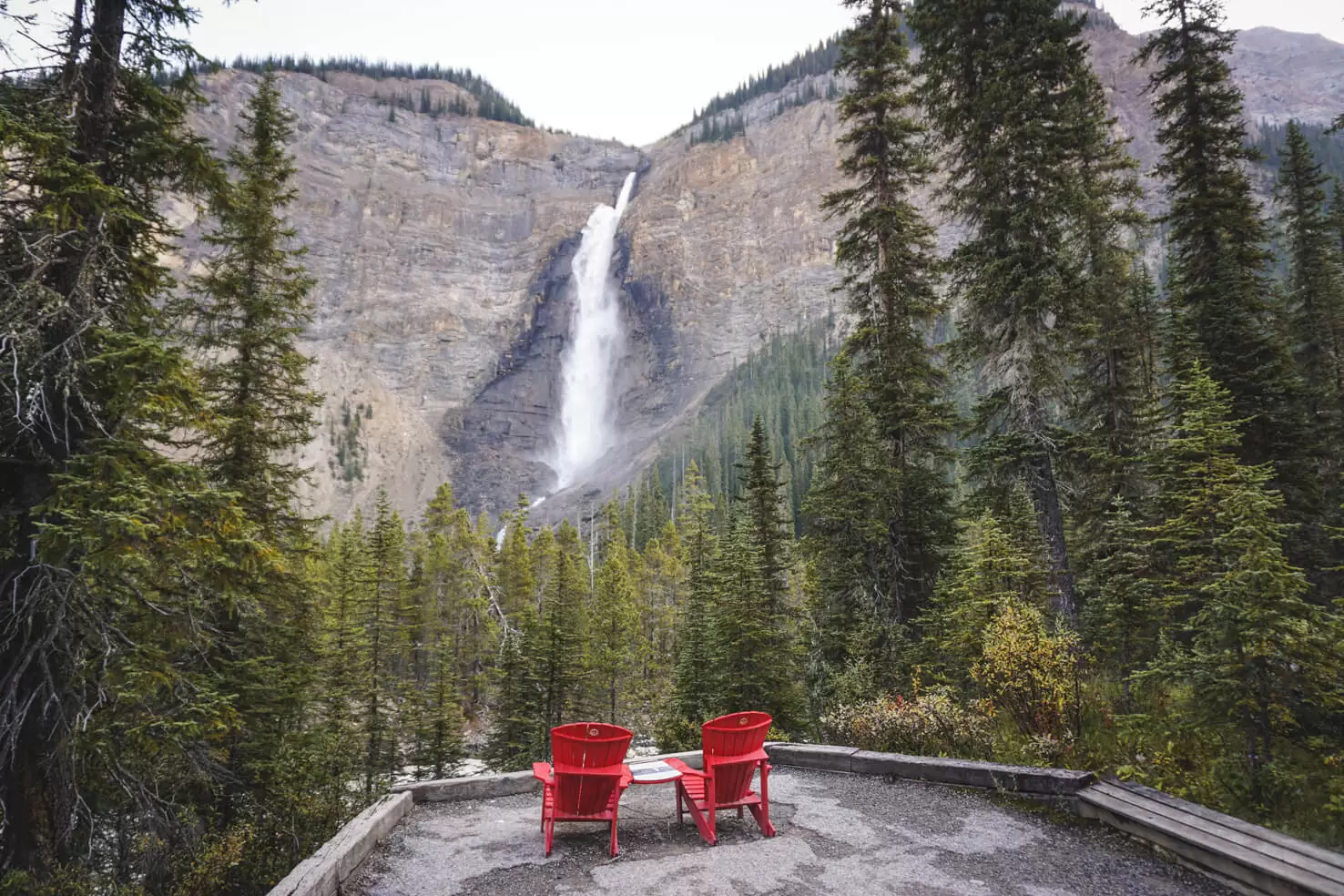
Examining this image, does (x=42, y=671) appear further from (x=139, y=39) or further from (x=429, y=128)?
(x=429, y=128)

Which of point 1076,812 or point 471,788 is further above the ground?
point 1076,812

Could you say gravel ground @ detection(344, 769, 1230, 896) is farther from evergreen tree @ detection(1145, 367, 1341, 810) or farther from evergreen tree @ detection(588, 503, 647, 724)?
evergreen tree @ detection(588, 503, 647, 724)

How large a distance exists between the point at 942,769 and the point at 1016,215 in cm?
922

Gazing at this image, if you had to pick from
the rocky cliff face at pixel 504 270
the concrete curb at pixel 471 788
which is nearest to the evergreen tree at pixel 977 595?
the concrete curb at pixel 471 788

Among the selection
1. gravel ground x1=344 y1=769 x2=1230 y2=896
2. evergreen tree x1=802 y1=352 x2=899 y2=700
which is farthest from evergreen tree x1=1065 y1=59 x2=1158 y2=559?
gravel ground x1=344 y1=769 x2=1230 y2=896

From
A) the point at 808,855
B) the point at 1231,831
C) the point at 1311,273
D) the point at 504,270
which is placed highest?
the point at 504,270

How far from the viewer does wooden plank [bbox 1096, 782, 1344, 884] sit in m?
3.81

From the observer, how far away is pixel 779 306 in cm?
11175

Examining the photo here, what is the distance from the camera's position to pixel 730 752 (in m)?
6.00

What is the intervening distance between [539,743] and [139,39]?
16882 millimetres

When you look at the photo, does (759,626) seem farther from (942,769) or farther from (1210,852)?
(1210,852)

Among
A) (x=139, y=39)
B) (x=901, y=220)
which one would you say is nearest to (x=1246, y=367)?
(x=901, y=220)

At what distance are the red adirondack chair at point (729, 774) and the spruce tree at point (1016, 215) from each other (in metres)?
6.71

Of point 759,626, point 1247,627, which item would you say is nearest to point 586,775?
point 1247,627
